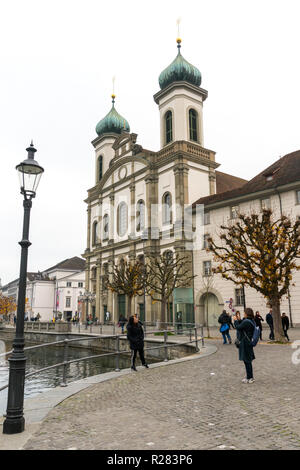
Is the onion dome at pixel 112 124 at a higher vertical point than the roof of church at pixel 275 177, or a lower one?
higher

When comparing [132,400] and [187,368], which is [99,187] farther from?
[132,400]

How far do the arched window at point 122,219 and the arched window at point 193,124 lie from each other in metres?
11.4

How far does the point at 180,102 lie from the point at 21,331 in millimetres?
40212

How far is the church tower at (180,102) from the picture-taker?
42250mm

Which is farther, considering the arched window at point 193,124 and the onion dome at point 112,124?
the onion dome at point 112,124

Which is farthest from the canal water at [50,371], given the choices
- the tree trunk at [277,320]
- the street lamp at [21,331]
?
the tree trunk at [277,320]

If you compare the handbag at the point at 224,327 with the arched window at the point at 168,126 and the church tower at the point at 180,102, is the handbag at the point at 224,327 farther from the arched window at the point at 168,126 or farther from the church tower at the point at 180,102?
the arched window at the point at 168,126

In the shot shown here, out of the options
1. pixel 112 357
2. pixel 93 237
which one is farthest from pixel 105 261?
pixel 112 357

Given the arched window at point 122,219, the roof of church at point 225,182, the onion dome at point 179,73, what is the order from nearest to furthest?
the onion dome at point 179,73, the roof of church at point 225,182, the arched window at point 122,219

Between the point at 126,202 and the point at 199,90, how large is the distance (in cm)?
1537

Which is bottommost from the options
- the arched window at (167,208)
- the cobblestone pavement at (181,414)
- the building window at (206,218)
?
the cobblestone pavement at (181,414)

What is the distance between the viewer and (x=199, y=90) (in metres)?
43.6

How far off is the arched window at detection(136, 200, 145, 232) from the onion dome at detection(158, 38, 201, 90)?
14017mm

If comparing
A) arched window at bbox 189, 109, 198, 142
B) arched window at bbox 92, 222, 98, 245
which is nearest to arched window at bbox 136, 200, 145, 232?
arched window at bbox 189, 109, 198, 142
